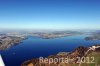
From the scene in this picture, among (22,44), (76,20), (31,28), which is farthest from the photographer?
(76,20)

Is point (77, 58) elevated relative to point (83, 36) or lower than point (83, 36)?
lower

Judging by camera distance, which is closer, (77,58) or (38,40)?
(38,40)

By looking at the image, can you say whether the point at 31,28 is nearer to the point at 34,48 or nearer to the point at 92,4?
the point at 34,48

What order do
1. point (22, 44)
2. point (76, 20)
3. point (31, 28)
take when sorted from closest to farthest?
Result: 1. point (22, 44)
2. point (31, 28)
3. point (76, 20)

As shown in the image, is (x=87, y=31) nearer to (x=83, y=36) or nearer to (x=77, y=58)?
(x=83, y=36)

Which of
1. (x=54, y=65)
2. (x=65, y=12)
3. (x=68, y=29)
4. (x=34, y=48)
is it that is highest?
Result: (x=65, y=12)

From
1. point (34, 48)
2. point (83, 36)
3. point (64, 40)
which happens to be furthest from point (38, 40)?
point (83, 36)

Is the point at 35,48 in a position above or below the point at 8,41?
below

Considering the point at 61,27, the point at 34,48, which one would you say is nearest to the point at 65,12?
the point at 61,27
